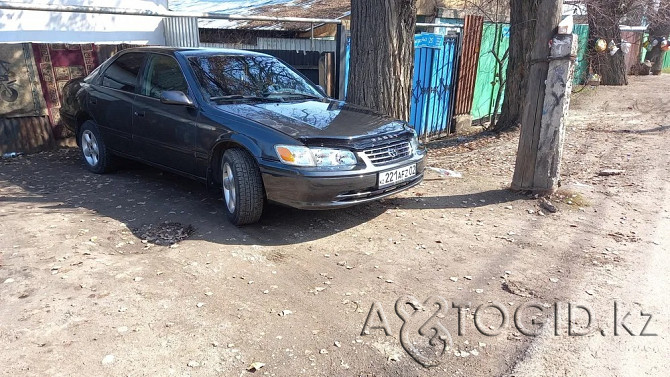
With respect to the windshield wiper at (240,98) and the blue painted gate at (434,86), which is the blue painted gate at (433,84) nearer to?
the blue painted gate at (434,86)

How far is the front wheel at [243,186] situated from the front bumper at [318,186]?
0.39 ft

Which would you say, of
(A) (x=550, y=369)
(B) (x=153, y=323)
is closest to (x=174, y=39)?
(B) (x=153, y=323)

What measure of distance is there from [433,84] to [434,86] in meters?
0.06

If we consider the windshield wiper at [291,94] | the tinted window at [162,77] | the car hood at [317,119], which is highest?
the tinted window at [162,77]

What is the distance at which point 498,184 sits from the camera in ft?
20.1

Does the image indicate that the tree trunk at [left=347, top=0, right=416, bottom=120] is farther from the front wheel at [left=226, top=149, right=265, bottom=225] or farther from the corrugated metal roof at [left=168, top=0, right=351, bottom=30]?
the corrugated metal roof at [left=168, top=0, right=351, bottom=30]

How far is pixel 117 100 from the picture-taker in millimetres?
5871

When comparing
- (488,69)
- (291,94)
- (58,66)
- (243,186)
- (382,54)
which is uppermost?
(382,54)

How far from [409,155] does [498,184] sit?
185cm

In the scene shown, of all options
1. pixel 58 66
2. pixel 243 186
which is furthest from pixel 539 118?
pixel 58 66

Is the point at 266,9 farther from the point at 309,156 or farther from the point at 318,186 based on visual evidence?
the point at 318,186

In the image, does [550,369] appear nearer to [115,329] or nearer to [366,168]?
→ [366,168]

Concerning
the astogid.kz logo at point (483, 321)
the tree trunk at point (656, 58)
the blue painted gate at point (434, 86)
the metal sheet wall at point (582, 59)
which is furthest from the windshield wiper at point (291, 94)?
the tree trunk at point (656, 58)

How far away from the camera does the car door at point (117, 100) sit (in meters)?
5.77
